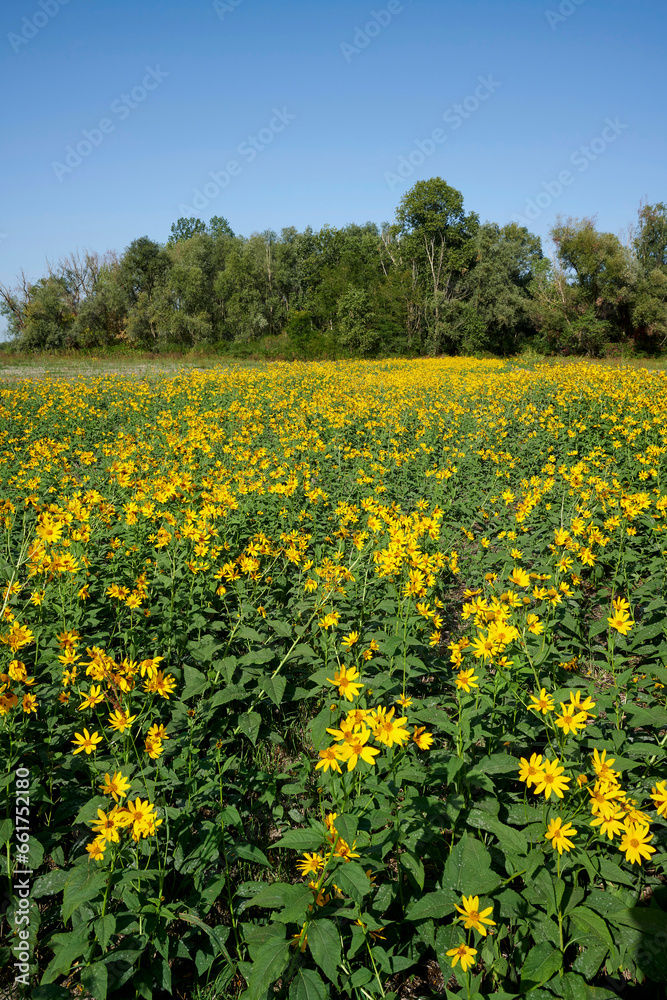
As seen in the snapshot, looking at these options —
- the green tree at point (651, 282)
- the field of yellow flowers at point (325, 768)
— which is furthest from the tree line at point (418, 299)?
the field of yellow flowers at point (325, 768)

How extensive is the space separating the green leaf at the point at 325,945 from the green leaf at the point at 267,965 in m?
0.10

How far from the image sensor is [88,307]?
44969 millimetres

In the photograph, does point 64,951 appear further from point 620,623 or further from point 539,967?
point 620,623

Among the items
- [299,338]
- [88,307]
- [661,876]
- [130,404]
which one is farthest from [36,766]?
[88,307]

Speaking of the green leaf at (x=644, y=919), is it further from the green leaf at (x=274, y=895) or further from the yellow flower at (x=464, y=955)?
the green leaf at (x=274, y=895)

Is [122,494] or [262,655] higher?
[122,494]

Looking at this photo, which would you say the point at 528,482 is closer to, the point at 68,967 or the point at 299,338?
the point at 68,967

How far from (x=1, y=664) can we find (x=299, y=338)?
39.9 m

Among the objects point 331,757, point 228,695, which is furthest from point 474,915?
point 228,695

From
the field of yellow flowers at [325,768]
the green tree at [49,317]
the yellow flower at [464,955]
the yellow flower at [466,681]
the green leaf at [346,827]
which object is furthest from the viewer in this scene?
the green tree at [49,317]

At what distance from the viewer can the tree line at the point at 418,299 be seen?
37.8 metres

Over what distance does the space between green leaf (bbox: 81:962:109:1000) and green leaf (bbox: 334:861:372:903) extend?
77cm

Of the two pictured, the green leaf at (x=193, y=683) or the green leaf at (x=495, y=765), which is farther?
the green leaf at (x=193, y=683)

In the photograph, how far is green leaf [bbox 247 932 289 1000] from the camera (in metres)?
1.42
